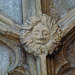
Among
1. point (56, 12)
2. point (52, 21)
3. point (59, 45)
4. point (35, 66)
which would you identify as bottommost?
point (35, 66)

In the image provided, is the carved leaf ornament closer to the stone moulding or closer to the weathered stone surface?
the stone moulding

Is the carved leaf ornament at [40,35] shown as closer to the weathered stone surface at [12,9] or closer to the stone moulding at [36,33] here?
the stone moulding at [36,33]

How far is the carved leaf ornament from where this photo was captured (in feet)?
6.67

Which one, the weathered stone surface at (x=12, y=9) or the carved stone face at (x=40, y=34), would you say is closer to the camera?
the carved stone face at (x=40, y=34)

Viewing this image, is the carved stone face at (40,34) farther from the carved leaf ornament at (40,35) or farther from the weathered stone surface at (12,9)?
the weathered stone surface at (12,9)

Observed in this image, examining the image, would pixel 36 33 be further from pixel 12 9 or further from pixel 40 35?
pixel 12 9

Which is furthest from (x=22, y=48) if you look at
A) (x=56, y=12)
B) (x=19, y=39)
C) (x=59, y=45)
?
(x=56, y=12)

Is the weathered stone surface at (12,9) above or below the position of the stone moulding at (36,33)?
above

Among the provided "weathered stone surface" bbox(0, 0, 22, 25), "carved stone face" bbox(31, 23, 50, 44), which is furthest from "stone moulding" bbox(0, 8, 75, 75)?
"weathered stone surface" bbox(0, 0, 22, 25)

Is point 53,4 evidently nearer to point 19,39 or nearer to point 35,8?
point 35,8

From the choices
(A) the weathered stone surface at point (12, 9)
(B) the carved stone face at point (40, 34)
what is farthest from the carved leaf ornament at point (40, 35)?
(A) the weathered stone surface at point (12, 9)

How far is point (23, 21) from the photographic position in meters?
2.16

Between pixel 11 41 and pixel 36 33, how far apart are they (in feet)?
0.63

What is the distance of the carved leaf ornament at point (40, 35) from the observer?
2033mm
